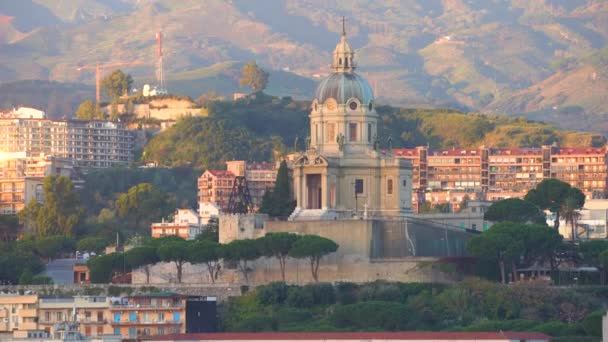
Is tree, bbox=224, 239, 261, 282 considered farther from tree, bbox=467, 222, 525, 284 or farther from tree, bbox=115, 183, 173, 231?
tree, bbox=115, 183, 173, 231

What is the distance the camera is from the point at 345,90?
148 m

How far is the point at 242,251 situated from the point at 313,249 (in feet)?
13.5

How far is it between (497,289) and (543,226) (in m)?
8.79

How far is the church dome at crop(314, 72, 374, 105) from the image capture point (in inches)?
5807

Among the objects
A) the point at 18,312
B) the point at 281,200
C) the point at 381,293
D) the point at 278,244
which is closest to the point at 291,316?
the point at 381,293

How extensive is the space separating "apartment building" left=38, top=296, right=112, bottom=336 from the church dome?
2318cm

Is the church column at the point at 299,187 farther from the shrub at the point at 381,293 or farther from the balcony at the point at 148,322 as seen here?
the balcony at the point at 148,322

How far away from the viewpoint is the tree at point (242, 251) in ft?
449

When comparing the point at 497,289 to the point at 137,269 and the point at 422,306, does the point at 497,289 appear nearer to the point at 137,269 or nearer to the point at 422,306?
the point at 422,306

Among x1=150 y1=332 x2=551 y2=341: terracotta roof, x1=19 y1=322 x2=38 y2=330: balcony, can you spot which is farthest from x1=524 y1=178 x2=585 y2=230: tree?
x1=19 y1=322 x2=38 y2=330: balcony

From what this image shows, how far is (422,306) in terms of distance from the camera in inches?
5098

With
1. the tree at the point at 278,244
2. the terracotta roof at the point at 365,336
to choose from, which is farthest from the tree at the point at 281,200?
the terracotta roof at the point at 365,336

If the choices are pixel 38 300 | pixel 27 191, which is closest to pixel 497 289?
pixel 38 300

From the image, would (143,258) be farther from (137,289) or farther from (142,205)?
(142,205)
